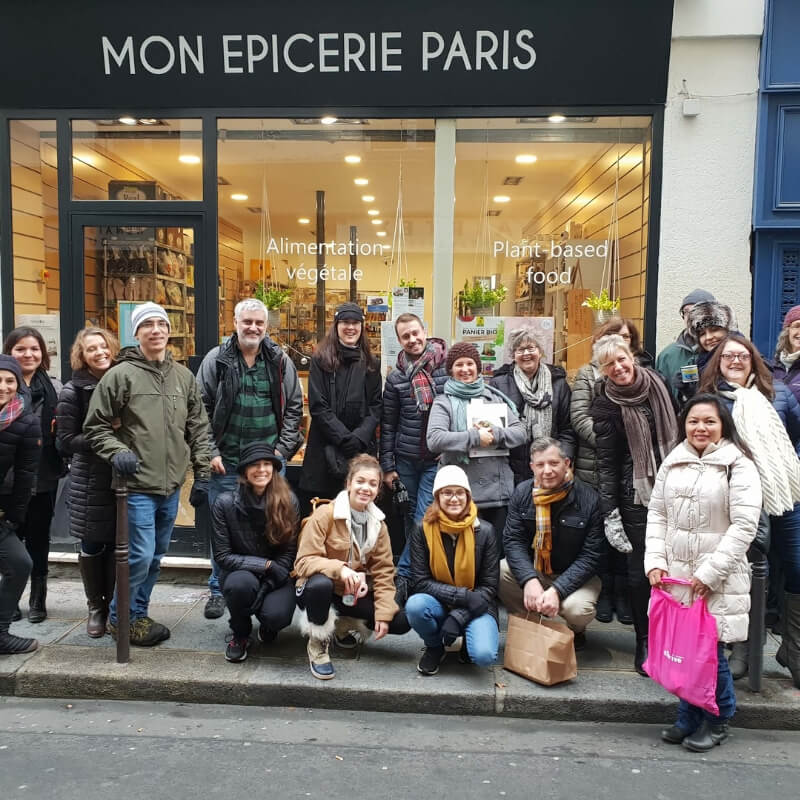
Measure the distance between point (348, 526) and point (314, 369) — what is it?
140 centimetres

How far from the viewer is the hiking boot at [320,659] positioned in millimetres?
4406

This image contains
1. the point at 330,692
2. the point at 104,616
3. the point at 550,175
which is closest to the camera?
the point at 330,692

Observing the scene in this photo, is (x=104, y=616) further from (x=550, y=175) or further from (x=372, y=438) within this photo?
(x=550, y=175)

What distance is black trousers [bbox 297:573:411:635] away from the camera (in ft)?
14.5

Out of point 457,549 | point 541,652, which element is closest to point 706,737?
point 541,652

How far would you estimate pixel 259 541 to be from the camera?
15.6ft

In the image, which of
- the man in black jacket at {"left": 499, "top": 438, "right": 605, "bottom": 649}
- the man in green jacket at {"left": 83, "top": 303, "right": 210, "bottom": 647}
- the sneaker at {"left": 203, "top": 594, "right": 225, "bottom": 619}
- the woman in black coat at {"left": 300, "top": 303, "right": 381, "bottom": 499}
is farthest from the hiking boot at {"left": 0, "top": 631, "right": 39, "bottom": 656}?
the man in black jacket at {"left": 499, "top": 438, "right": 605, "bottom": 649}

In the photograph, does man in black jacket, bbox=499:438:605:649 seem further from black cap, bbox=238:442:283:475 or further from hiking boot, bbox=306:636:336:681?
black cap, bbox=238:442:283:475

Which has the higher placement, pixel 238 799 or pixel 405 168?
pixel 405 168

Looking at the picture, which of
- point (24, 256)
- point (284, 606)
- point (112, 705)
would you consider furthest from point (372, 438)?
point (24, 256)

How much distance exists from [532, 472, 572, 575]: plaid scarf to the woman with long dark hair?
3207 mm

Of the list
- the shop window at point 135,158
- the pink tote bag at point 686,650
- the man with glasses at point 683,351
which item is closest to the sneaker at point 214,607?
the pink tote bag at point 686,650

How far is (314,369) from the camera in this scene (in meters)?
5.59

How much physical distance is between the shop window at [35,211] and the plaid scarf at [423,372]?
10.5ft
